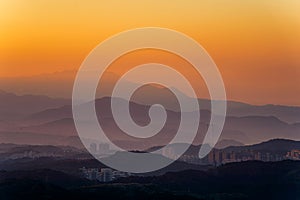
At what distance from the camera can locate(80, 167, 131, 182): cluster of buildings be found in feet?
15.2

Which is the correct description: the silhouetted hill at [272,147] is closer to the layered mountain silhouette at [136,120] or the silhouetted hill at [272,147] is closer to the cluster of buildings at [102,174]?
the layered mountain silhouette at [136,120]

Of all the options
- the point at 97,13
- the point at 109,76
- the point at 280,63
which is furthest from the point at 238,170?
the point at 97,13

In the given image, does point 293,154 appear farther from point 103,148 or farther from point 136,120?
point 103,148

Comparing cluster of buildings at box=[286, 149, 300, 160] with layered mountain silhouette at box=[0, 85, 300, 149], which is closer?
layered mountain silhouette at box=[0, 85, 300, 149]

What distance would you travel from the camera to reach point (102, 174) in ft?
15.2

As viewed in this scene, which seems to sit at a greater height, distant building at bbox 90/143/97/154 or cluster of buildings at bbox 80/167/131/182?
distant building at bbox 90/143/97/154

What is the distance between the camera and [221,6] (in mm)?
4773

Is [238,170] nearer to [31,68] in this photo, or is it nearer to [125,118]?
[125,118]

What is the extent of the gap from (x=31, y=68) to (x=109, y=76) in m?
0.58

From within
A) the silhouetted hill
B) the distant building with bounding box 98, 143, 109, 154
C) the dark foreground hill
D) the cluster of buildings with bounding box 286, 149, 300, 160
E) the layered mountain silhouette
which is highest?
the layered mountain silhouette

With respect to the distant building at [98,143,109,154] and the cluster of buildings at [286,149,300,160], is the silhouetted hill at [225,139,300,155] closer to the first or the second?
the cluster of buildings at [286,149,300,160]

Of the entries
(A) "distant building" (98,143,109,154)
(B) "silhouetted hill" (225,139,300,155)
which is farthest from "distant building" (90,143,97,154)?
(B) "silhouetted hill" (225,139,300,155)

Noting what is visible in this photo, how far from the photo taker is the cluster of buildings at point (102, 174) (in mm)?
4625

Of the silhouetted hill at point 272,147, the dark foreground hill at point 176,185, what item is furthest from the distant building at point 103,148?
the silhouetted hill at point 272,147
